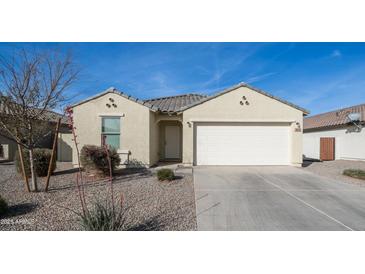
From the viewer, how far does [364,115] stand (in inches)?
563

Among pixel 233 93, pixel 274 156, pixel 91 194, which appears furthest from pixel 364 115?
pixel 91 194

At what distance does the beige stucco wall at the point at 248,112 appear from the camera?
35.1ft

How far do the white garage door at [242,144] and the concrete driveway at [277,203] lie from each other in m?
2.54

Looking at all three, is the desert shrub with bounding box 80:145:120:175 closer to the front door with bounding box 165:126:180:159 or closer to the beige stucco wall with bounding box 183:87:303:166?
the beige stucco wall with bounding box 183:87:303:166

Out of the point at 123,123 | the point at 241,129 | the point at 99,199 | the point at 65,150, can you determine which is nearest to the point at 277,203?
the point at 99,199

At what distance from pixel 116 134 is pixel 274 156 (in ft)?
28.5

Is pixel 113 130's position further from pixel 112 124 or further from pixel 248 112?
pixel 248 112

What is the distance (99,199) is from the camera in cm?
533

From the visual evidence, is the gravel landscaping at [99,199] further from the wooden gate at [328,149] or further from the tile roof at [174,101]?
the wooden gate at [328,149]

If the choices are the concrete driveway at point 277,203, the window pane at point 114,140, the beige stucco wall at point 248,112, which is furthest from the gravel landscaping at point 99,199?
the beige stucco wall at point 248,112

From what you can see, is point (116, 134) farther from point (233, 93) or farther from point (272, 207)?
point (272, 207)

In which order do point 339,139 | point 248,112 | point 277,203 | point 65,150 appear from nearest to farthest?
point 277,203
point 248,112
point 65,150
point 339,139

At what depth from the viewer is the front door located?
12719 mm

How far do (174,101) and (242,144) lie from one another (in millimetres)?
5917
